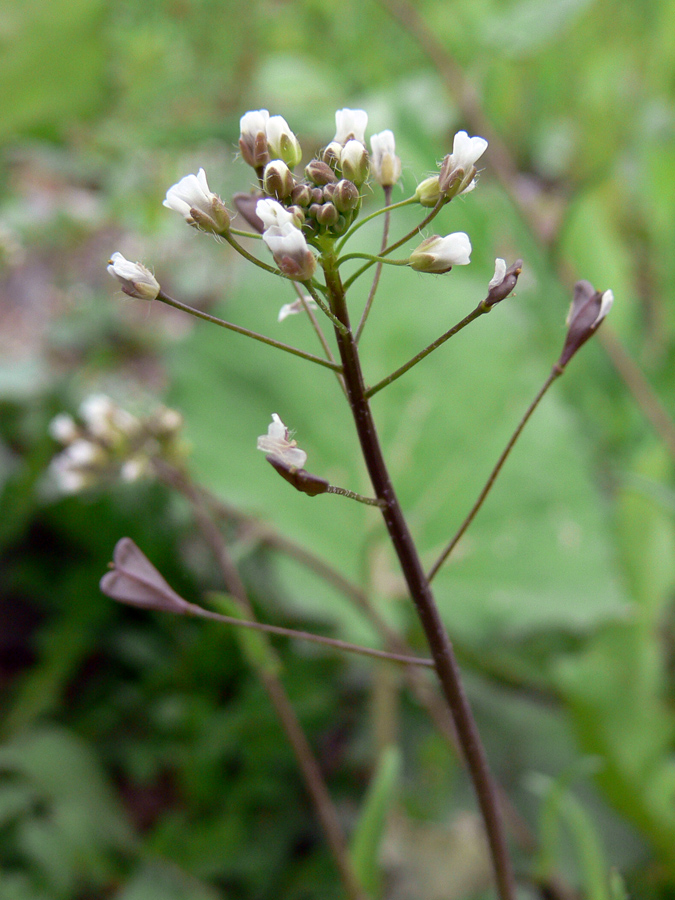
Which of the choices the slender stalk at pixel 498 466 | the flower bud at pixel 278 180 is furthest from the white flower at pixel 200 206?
the slender stalk at pixel 498 466

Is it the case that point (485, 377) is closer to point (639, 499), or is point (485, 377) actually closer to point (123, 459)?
point (639, 499)

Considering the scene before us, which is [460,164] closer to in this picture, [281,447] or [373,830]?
[281,447]

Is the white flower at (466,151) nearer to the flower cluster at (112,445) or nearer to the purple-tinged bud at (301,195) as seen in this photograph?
the purple-tinged bud at (301,195)

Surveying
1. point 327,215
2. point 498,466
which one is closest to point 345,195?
point 327,215

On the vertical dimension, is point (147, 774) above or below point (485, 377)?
below

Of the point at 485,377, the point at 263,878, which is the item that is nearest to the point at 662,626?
the point at 485,377

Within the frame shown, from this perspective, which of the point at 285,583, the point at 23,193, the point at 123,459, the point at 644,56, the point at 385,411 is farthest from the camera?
the point at 23,193

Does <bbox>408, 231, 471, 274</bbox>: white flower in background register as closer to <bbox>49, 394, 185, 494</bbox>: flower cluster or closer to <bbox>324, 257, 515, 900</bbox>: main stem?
<bbox>324, 257, 515, 900</bbox>: main stem

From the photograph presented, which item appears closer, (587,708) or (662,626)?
(587,708)

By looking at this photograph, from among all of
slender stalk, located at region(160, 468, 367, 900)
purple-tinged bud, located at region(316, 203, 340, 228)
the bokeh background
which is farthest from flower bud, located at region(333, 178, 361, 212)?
slender stalk, located at region(160, 468, 367, 900)
